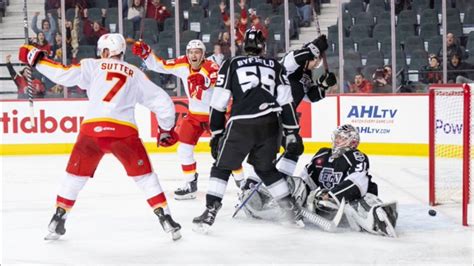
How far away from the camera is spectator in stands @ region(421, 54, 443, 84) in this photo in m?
10.4

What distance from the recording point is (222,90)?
205 inches

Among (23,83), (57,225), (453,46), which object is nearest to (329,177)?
(57,225)

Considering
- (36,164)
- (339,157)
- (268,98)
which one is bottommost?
(36,164)

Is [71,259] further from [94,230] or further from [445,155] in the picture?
[445,155]

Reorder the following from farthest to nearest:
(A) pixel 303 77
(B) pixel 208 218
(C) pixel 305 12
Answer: (C) pixel 305 12 < (A) pixel 303 77 < (B) pixel 208 218

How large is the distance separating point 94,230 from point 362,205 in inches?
64.5

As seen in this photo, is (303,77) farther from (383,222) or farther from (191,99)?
(383,222)

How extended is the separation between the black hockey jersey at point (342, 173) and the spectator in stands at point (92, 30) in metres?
6.47

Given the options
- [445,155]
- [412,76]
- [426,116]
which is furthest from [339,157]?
[412,76]

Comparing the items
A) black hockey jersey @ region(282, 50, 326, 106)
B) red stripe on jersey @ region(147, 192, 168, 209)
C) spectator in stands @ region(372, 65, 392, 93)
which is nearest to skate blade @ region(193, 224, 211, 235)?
red stripe on jersey @ region(147, 192, 168, 209)

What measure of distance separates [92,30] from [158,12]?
0.88 m

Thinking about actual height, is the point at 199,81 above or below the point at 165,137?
above

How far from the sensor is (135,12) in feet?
38.0

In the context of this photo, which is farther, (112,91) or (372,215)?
(372,215)
